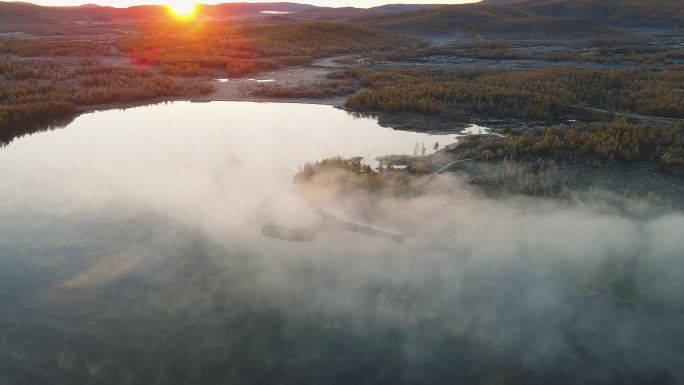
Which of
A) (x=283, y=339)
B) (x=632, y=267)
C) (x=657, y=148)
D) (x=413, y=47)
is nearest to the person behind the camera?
(x=283, y=339)

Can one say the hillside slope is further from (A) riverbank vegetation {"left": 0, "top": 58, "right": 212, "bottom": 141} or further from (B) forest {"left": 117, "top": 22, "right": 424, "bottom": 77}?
(A) riverbank vegetation {"left": 0, "top": 58, "right": 212, "bottom": 141}

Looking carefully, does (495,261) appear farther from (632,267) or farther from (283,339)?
(283,339)

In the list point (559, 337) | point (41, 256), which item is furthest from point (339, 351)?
point (41, 256)

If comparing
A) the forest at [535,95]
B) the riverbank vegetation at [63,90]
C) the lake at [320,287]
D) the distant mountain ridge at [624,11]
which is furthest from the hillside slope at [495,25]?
the lake at [320,287]

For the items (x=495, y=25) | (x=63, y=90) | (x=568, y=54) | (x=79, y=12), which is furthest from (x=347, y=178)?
(x=79, y=12)

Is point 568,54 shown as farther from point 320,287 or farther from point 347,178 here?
point 320,287

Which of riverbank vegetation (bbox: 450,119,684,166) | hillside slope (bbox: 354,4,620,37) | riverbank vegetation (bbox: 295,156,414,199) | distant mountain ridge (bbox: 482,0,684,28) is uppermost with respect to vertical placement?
distant mountain ridge (bbox: 482,0,684,28)

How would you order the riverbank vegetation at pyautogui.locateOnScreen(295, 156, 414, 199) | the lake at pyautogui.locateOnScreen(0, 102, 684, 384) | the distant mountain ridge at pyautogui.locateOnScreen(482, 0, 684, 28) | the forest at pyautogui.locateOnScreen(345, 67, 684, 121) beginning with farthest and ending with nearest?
the distant mountain ridge at pyautogui.locateOnScreen(482, 0, 684, 28) → the forest at pyautogui.locateOnScreen(345, 67, 684, 121) → the riverbank vegetation at pyautogui.locateOnScreen(295, 156, 414, 199) → the lake at pyautogui.locateOnScreen(0, 102, 684, 384)

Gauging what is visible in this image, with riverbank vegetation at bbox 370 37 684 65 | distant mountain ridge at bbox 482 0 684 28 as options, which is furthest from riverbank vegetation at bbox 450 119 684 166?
distant mountain ridge at bbox 482 0 684 28
